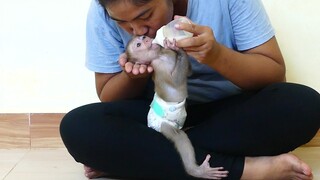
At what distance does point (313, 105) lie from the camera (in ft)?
2.99

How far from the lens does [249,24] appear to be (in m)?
0.98

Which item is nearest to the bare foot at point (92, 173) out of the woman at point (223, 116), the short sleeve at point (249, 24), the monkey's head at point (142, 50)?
the woman at point (223, 116)

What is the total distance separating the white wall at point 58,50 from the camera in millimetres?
1235

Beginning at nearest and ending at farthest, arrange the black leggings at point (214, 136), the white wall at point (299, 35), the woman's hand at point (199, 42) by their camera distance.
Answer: the woman's hand at point (199, 42) < the black leggings at point (214, 136) < the white wall at point (299, 35)

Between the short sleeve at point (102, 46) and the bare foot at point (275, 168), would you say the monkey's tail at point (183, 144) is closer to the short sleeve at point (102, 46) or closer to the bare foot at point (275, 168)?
the bare foot at point (275, 168)

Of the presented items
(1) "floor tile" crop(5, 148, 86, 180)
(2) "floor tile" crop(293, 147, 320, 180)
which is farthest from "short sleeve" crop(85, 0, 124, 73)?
(2) "floor tile" crop(293, 147, 320, 180)

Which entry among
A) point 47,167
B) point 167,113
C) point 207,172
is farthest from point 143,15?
point 47,167

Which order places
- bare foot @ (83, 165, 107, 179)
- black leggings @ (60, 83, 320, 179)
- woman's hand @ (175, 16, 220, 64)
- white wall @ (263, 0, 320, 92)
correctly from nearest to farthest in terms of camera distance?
woman's hand @ (175, 16, 220, 64)
black leggings @ (60, 83, 320, 179)
bare foot @ (83, 165, 107, 179)
white wall @ (263, 0, 320, 92)

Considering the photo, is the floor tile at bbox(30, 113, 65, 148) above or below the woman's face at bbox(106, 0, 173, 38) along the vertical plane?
below

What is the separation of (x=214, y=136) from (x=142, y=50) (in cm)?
22

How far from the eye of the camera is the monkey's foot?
879mm

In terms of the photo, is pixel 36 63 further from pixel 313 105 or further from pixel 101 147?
pixel 313 105

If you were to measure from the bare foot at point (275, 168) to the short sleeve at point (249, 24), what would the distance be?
233 millimetres

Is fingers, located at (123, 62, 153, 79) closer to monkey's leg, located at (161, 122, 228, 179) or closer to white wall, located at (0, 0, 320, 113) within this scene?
monkey's leg, located at (161, 122, 228, 179)
